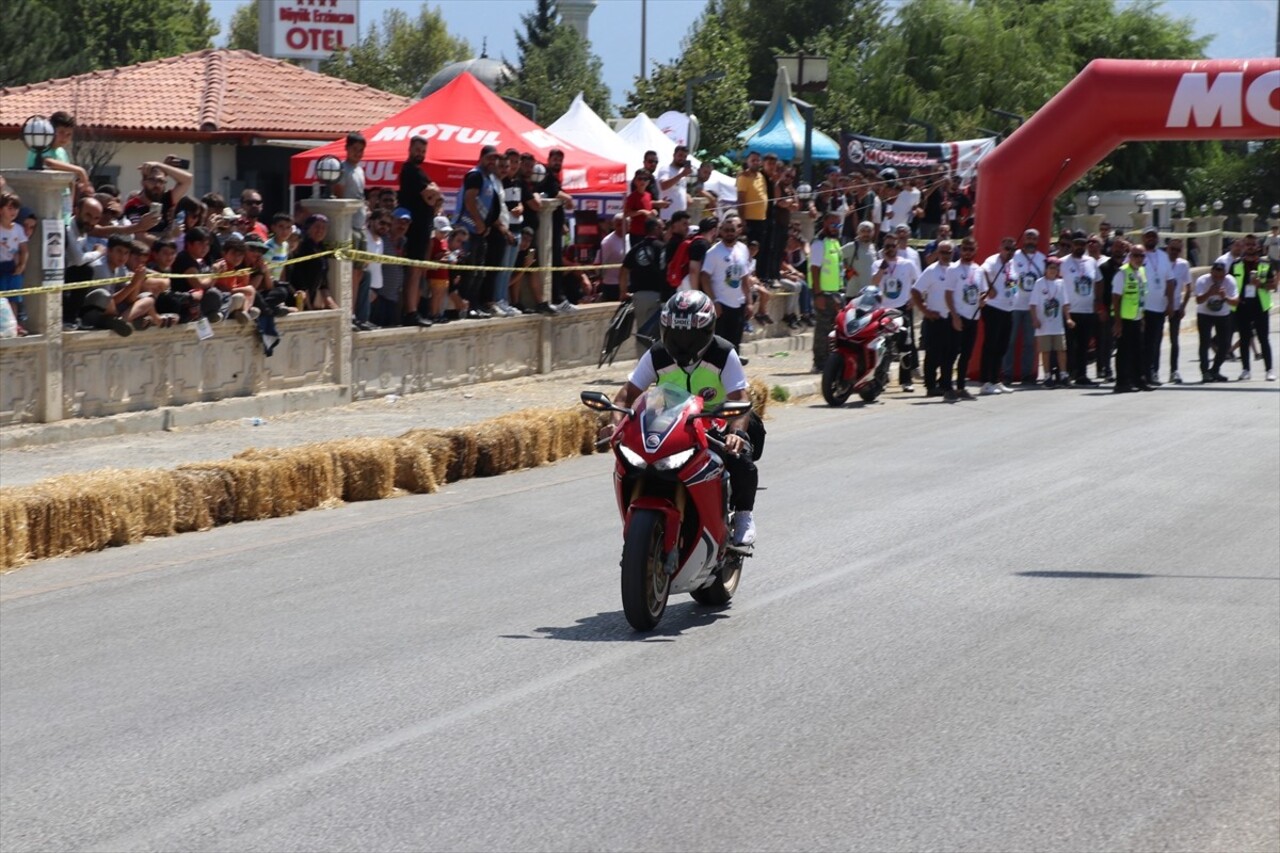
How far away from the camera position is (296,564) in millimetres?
11352

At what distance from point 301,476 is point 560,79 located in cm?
6868

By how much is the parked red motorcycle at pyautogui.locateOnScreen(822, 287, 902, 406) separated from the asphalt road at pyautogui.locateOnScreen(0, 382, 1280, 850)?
6.79 metres

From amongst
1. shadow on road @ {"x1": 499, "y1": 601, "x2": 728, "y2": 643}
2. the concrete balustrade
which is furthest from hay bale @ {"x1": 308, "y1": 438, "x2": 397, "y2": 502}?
shadow on road @ {"x1": 499, "y1": 601, "x2": 728, "y2": 643}

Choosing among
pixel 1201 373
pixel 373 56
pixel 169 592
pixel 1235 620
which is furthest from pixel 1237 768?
pixel 373 56

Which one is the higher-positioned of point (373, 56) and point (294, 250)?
point (373, 56)

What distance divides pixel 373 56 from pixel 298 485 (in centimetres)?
7471

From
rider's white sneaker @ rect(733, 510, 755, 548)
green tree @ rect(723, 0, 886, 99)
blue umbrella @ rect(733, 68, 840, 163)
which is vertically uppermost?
green tree @ rect(723, 0, 886, 99)

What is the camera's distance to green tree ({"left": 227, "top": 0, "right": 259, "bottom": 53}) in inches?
5036

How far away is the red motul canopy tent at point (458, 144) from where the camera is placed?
25.3 meters

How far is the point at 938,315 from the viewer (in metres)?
21.7

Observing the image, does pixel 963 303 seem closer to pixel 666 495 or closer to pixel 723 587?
pixel 723 587

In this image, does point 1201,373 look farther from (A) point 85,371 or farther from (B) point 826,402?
(A) point 85,371

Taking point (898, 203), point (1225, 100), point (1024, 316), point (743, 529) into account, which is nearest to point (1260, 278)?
point (1225, 100)

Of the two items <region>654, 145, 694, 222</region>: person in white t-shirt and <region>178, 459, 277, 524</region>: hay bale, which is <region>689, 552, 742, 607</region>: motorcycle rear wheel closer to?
<region>178, 459, 277, 524</region>: hay bale
